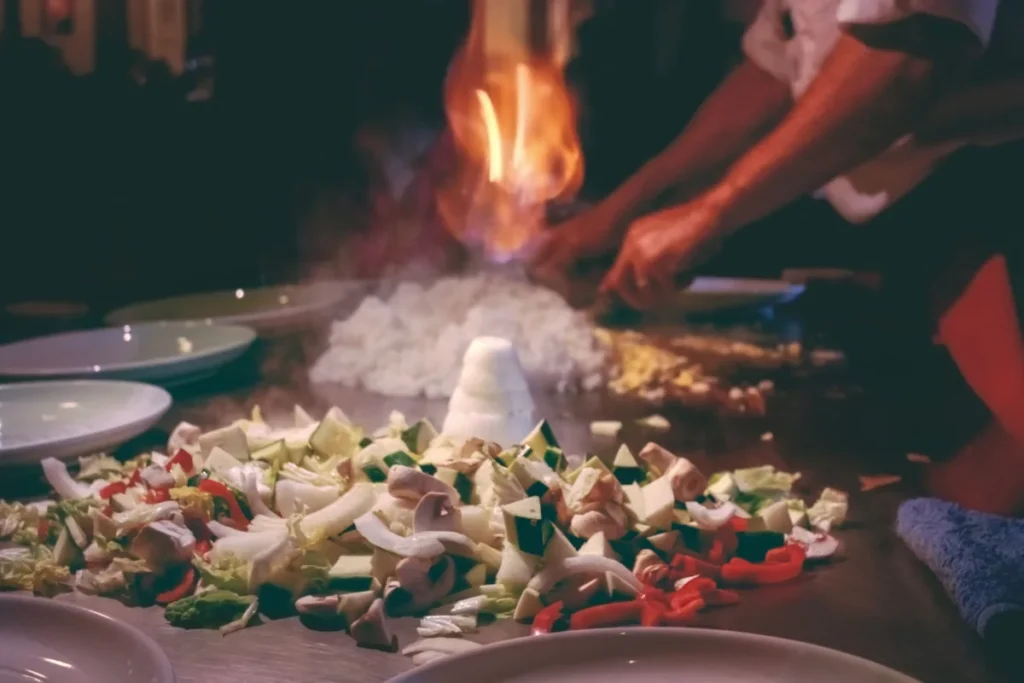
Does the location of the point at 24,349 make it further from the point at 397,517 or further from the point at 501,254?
the point at 501,254

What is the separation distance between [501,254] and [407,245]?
0.48m

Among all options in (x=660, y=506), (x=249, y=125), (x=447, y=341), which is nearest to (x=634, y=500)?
(x=660, y=506)

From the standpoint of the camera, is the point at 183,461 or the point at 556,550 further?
the point at 183,461

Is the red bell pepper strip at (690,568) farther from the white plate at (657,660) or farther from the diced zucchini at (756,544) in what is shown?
the white plate at (657,660)

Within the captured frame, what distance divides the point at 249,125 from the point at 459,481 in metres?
1.74

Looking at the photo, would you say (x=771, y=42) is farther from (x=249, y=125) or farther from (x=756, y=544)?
(x=756, y=544)

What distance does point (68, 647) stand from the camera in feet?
1.51

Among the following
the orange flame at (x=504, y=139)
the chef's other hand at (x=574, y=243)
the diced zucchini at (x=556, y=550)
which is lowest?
the diced zucchini at (x=556, y=550)

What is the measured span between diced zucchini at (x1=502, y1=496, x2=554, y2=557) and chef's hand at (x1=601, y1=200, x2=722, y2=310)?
0.86m

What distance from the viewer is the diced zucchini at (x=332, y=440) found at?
741mm

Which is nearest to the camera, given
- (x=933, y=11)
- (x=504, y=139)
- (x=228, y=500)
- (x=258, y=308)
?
(x=228, y=500)

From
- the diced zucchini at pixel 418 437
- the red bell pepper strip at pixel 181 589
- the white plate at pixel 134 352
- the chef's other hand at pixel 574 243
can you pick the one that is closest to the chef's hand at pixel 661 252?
the chef's other hand at pixel 574 243

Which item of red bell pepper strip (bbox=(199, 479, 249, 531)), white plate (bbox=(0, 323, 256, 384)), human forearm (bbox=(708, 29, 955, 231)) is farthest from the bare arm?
red bell pepper strip (bbox=(199, 479, 249, 531))

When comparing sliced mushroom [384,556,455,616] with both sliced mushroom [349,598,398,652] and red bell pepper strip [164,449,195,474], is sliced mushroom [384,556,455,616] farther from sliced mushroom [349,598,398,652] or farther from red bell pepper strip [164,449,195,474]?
red bell pepper strip [164,449,195,474]
